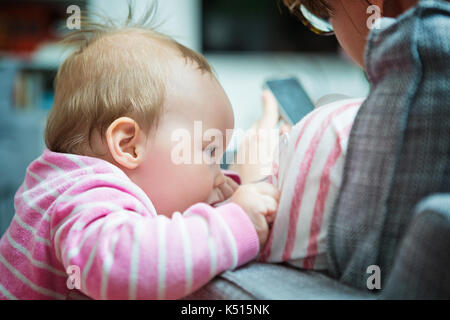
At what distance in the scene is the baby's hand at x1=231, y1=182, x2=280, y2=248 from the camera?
1.99 feet

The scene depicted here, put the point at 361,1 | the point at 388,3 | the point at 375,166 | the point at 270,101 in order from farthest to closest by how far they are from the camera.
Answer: the point at 270,101 → the point at 361,1 → the point at 388,3 → the point at 375,166

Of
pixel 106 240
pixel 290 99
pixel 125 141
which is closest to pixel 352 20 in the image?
pixel 290 99

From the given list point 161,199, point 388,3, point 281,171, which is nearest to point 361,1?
point 388,3

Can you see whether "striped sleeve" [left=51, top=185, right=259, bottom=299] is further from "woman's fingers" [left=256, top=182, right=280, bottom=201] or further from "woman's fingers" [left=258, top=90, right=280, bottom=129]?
"woman's fingers" [left=258, top=90, right=280, bottom=129]

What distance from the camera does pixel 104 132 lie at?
70 cm

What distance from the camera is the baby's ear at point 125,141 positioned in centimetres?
68

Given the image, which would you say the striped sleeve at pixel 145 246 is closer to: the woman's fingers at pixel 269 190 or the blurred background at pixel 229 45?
the woman's fingers at pixel 269 190

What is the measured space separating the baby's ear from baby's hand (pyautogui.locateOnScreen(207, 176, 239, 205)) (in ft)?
0.45

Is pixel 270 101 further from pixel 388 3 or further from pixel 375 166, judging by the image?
pixel 375 166

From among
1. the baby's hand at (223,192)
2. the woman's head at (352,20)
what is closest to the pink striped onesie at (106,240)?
the baby's hand at (223,192)
